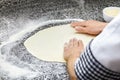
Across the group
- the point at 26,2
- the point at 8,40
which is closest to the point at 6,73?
the point at 8,40

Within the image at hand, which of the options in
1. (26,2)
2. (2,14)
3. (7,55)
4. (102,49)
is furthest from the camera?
(26,2)

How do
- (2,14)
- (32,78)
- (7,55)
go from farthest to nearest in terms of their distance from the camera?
(2,14) → (7,55) → (32,78)

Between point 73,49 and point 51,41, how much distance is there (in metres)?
0.14

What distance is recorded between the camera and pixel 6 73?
91cm

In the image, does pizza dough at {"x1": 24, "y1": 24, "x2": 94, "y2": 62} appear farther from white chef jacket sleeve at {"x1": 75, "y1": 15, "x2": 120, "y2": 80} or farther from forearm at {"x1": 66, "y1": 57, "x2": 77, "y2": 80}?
white chef jacket sleeve at {"x1": 75, "y1": 15, "x2": 120, "y2": 80}

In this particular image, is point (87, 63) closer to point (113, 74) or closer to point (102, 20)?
point (113, 74)

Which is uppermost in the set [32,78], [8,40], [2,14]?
[2,14]

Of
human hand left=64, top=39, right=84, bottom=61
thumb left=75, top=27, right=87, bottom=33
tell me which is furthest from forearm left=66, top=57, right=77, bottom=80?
thumb left=75, top=27, right=87, bottom=33

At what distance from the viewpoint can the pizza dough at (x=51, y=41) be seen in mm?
997

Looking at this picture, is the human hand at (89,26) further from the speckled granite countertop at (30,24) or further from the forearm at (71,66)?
the forearm at (71,66)

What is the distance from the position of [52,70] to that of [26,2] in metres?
0.56

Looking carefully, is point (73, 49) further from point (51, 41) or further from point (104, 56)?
point (104, 56)

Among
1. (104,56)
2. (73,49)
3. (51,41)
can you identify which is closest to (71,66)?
(73,49)

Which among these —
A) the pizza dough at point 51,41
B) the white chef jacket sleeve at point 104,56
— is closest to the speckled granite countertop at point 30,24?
the pizza dough at point 51,41
